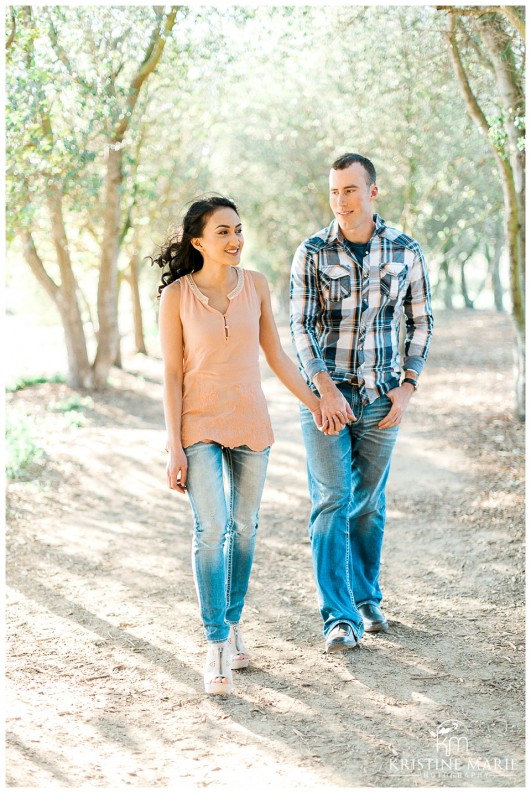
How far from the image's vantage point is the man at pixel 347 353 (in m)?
4.46

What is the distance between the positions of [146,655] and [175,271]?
6.64 feet

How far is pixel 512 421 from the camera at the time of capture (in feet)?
38.2

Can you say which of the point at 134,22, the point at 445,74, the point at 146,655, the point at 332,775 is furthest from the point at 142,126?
the point at 332,775

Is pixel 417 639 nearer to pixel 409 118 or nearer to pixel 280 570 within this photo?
pixel 280 570

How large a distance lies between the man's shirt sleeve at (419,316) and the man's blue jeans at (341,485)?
33 centimetres

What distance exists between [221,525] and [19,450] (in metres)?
5.51

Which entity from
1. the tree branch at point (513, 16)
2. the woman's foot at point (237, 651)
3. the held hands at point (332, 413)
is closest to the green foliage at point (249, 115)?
the held hands at point (332, 413)

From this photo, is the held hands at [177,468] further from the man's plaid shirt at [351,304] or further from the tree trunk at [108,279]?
the tree trunk at [108,279]

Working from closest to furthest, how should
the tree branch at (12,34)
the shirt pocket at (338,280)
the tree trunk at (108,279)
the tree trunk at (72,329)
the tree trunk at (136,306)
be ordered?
the shirt pocket at (338,280), the tree branch at (12,34), the tree trunk at (108,279), the tree trunk at (72,329), the tree trunk at (136,306)

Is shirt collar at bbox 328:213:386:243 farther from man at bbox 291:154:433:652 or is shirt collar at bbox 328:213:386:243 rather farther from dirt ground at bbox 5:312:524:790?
dirt ground at bbox 5:312:524:790

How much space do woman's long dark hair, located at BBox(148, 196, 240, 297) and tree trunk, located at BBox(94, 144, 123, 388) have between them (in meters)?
10.1

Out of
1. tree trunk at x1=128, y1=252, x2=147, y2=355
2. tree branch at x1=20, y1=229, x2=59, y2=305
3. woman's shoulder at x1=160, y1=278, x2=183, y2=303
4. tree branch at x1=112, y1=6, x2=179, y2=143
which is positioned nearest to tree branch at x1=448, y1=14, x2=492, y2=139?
tree branch at x1=112, y1=6, x2=179, y2=143

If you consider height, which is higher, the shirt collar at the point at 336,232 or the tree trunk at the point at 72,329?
the shirt collar at the point at 336,232

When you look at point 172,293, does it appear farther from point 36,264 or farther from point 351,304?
point 36,264
